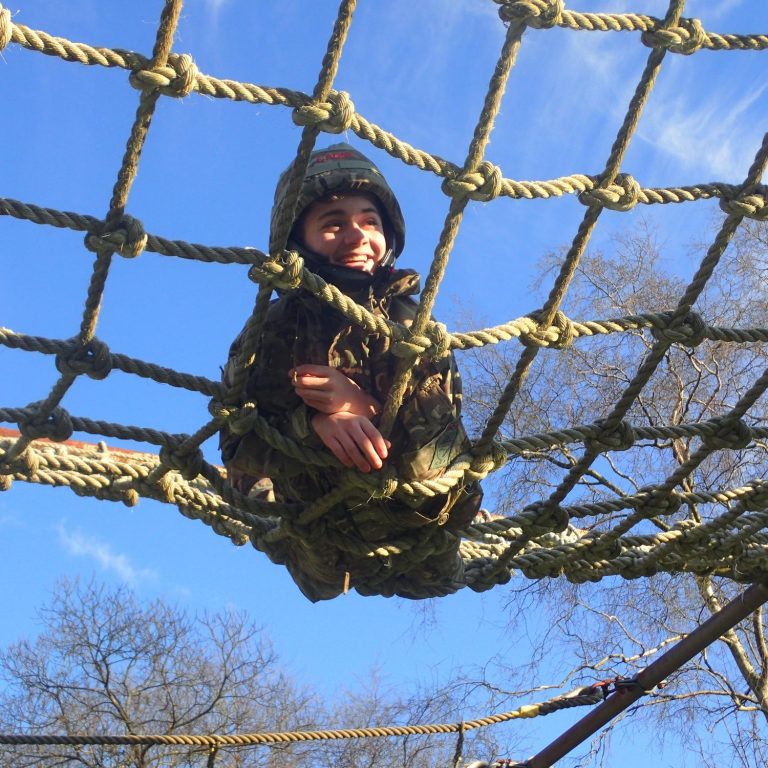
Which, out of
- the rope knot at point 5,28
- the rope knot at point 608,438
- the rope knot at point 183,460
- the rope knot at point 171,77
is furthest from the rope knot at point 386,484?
the rope knot at point 5,28

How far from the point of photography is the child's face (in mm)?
2727

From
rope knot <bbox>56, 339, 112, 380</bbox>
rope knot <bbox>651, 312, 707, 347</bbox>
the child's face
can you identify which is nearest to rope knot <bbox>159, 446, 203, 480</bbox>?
rope knot <bbox>56, 339, 112, 380</bbox>

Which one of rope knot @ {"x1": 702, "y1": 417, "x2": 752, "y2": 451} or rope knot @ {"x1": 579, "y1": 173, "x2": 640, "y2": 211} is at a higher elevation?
rope knot @ {"x1": 579, "y1": 173, "x2": 640, "y2": 211}

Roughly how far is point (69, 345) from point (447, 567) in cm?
114

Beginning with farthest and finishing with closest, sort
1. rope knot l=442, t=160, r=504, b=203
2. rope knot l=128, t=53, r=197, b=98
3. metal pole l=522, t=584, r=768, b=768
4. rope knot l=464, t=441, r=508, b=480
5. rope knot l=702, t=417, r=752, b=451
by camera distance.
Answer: metal pole l=522, t=584, r=768, b=768
rope knot l=702, t=417, r=752, b=451
rope knot l=464, t=441, r=508, b=480
rope knot l=442, t=160, r=504, b=203
rope knot l=128, t=53, r=197, b=98

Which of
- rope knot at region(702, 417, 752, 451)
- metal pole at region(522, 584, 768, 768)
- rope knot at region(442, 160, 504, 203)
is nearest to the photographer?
rope knot at region(442, 160, 504, 203)

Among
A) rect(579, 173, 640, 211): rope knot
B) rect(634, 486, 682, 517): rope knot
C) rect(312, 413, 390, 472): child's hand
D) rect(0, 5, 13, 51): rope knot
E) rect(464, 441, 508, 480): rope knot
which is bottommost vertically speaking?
rect(312, 413, 390, 472): child's hand

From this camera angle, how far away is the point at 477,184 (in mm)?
2369

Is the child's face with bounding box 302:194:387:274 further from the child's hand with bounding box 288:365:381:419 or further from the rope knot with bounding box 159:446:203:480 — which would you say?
the rope knot with bounding box 159:446:203:480

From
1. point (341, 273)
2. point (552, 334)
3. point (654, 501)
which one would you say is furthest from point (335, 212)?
point (654, 501)

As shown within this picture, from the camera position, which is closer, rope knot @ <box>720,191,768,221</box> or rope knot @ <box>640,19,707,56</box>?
rope knot @ <box>640,19,707,56</box>

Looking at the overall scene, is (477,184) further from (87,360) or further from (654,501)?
(654,501)

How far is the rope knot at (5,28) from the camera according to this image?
2.00 metres

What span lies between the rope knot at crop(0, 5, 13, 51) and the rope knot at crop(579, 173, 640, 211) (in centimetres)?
124
